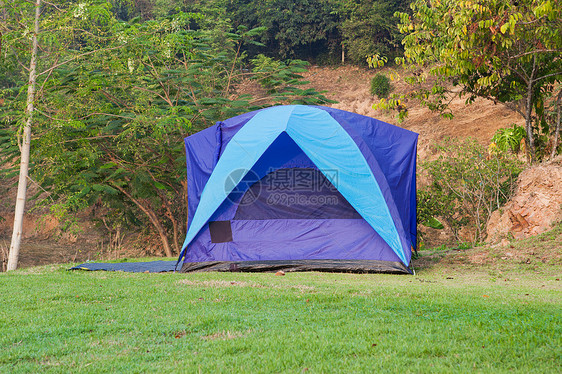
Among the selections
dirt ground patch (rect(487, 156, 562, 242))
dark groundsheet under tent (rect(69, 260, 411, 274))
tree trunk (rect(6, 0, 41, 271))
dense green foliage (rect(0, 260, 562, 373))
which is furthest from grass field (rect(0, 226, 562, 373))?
tree trunk (rect(6, 0, 41, 271))

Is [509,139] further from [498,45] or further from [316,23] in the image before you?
[316,23]

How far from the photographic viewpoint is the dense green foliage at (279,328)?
8.82ft

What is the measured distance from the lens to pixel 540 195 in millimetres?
8938

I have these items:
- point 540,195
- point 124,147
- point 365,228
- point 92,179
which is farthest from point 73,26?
point 540,195

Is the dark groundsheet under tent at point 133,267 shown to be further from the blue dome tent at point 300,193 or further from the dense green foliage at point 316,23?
the dense green foliage at point 316,23

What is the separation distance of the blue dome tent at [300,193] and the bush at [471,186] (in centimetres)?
310

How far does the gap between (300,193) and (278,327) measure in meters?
4.56

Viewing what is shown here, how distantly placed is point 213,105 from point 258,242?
5.36 metres

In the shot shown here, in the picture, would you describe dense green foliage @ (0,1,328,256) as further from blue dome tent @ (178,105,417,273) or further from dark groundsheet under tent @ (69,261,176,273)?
blue dome tent @ (178,105,417,273)

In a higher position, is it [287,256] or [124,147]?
[124,147]

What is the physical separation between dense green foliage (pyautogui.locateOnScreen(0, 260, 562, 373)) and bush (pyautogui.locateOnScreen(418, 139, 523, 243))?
5.32 m

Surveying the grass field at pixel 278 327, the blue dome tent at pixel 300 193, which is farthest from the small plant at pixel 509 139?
the grass field at pixel 278 327

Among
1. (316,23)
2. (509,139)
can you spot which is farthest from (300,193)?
(316,23)

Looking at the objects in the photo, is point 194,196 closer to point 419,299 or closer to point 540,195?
point 419,299
